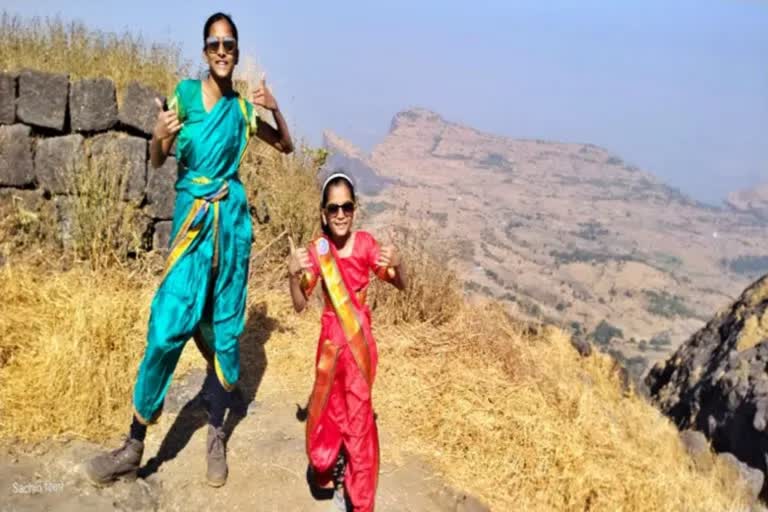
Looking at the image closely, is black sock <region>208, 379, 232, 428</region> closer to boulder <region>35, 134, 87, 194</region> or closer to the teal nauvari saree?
the teal nauvari saree

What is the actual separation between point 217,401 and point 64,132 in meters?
3.28

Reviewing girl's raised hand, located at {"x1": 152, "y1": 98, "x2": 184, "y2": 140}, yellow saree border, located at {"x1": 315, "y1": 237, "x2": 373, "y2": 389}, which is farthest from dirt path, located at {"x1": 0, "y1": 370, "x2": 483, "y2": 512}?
girl's raised hand, located at {"x1": 152, "y1": 98, "x2": 184, "y2": 140}

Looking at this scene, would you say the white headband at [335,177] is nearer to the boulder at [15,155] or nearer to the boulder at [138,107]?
the boulder at [138,107]

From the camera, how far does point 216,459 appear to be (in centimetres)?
291

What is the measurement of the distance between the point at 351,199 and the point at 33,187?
12.1 feet

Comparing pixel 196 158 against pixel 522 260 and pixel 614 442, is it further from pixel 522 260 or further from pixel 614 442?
pixel 522 260

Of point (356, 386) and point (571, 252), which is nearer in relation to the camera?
point (356, 386)

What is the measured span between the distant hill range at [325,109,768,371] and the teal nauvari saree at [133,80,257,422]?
295 centimetres

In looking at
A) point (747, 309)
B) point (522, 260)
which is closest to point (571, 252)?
point (522, 260)

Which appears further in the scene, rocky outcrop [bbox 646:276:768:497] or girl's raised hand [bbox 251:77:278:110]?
rocky outcrop [bbox 646:276:768:497]

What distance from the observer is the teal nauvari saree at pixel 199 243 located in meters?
2.60

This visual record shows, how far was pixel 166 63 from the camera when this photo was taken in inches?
251

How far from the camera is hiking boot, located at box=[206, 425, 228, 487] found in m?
2.88

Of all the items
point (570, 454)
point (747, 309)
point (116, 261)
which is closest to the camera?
point (570, 454)
